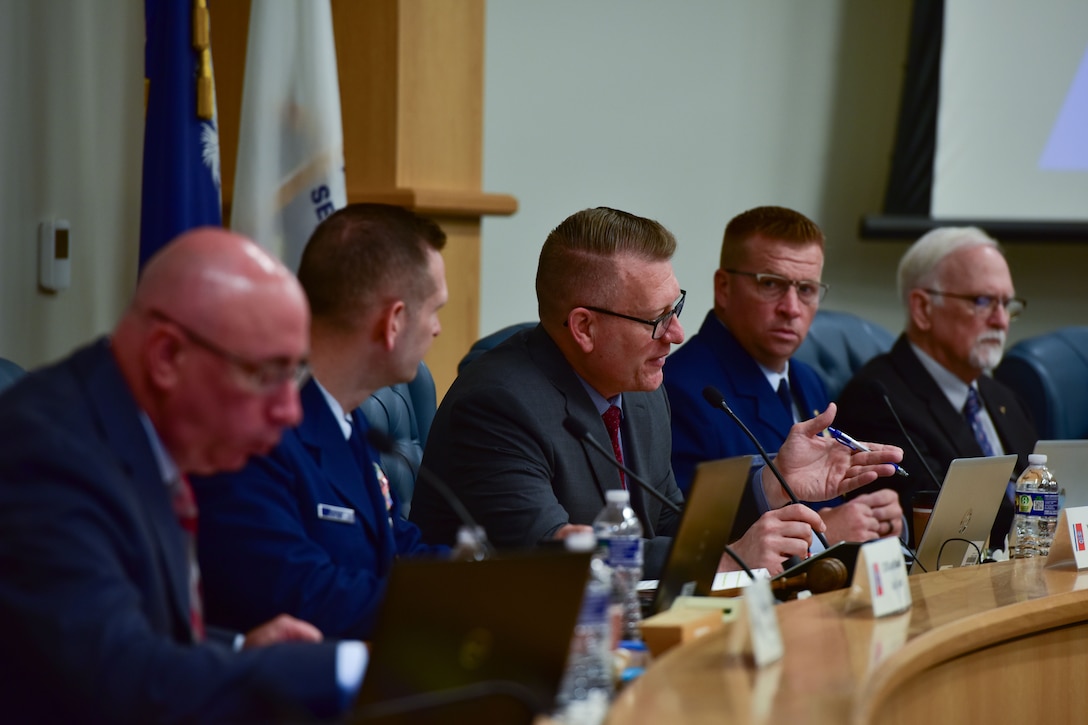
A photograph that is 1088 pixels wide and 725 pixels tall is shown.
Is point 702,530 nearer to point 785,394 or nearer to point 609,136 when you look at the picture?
point 785,394

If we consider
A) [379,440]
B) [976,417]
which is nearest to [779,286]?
[976,417]

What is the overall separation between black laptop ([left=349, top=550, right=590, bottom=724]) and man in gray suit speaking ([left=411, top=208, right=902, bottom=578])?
0.97m

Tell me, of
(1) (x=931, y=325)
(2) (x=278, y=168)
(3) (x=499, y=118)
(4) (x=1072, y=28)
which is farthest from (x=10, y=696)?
(4) (x=1072, y=28)

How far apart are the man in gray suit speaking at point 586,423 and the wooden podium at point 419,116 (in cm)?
114

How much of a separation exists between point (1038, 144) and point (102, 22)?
3.74 meters

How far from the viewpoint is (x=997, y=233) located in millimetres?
5473

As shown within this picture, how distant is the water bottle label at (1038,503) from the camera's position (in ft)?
9.75

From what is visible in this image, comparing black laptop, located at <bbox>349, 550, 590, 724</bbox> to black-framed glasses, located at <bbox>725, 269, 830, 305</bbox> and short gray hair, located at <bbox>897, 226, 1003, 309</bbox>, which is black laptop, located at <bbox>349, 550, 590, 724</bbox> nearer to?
black-framed glasses, located at <bbox>725, 269, 830, 305</bbox>

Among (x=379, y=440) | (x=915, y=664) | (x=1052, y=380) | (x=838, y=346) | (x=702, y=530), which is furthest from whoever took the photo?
(x=1052, y=380)

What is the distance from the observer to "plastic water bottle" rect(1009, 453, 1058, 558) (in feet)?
9.77

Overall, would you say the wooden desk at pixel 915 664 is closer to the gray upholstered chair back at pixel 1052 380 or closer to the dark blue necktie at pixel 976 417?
the dark blue necktie at pixel 976 417

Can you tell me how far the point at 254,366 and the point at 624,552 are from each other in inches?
28.1

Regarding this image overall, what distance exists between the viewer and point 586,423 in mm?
2682

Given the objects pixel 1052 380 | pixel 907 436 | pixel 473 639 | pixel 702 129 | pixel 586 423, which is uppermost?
pixel 702 129
